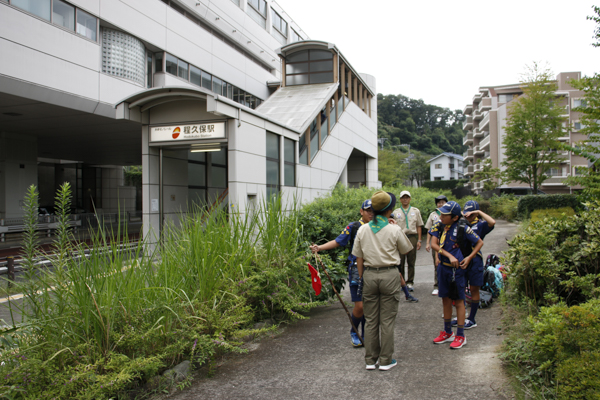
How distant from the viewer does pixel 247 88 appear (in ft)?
86.6

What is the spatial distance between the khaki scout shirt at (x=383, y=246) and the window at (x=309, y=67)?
18.4 meters

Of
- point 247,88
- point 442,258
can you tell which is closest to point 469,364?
point 442,258

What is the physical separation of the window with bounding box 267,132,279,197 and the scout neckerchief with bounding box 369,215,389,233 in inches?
341

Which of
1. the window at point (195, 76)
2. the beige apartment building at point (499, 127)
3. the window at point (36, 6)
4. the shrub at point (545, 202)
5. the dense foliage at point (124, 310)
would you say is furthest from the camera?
the beige apartment building at point (499, 127)

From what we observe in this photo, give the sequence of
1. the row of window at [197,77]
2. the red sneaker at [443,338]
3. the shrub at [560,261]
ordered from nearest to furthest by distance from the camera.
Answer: the shrub at [560,261], the red sneaker at [443,338], the row of window at [197,77]

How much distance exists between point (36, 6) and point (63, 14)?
3.12ft

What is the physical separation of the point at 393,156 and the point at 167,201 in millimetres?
52278

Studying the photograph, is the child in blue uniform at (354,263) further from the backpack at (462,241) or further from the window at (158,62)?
the window at (158,62)

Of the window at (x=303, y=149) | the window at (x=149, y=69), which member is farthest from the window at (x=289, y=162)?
the window at (x=149, y=69)

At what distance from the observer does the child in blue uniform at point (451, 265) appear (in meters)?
4.90

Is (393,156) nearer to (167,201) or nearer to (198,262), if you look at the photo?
(167,201)

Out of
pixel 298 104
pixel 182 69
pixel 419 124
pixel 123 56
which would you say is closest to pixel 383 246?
pixel 298 104

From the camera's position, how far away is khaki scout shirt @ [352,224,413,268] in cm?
429

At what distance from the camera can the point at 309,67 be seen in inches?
874
